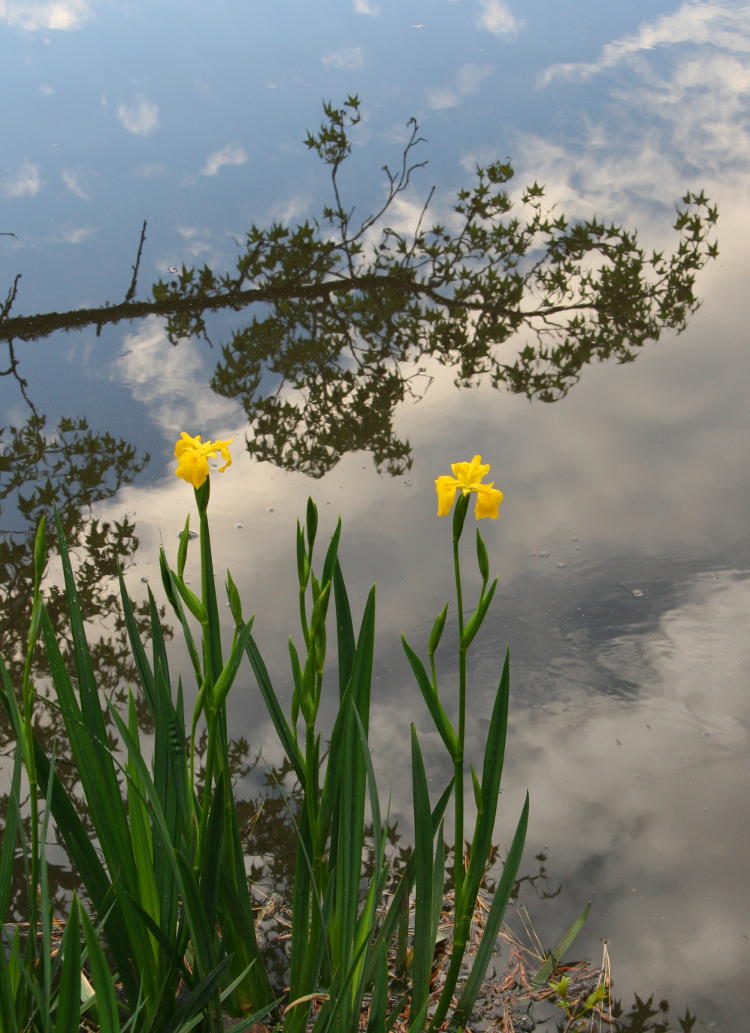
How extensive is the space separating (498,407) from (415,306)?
0.72 metres

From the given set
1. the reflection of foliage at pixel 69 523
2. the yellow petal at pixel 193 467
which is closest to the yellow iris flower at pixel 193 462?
the yellow petal at pixel 193 467

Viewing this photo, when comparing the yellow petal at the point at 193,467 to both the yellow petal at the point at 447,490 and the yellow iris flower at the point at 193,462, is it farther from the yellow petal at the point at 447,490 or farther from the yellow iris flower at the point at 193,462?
the yellow petal at the point at 447,490

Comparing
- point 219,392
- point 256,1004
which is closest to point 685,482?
point 219,392

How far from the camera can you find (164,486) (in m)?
3.06

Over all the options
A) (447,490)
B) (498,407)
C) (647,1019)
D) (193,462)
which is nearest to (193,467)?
(193,462)

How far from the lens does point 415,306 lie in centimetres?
388

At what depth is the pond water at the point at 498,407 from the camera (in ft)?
6.79

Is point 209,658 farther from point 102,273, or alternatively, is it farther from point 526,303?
point 102,273

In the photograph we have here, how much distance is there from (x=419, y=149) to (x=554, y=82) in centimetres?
114

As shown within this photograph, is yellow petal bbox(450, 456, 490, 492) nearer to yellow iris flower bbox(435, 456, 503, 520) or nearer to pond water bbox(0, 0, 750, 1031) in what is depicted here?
yellow iris flower bbox(435, 456, 503, 520)

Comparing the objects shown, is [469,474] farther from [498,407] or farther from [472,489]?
[498,407]

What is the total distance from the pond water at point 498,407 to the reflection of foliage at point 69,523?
0.06ft

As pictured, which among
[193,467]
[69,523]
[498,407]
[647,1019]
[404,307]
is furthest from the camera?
[404,307]

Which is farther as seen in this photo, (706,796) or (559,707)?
(559,707)
